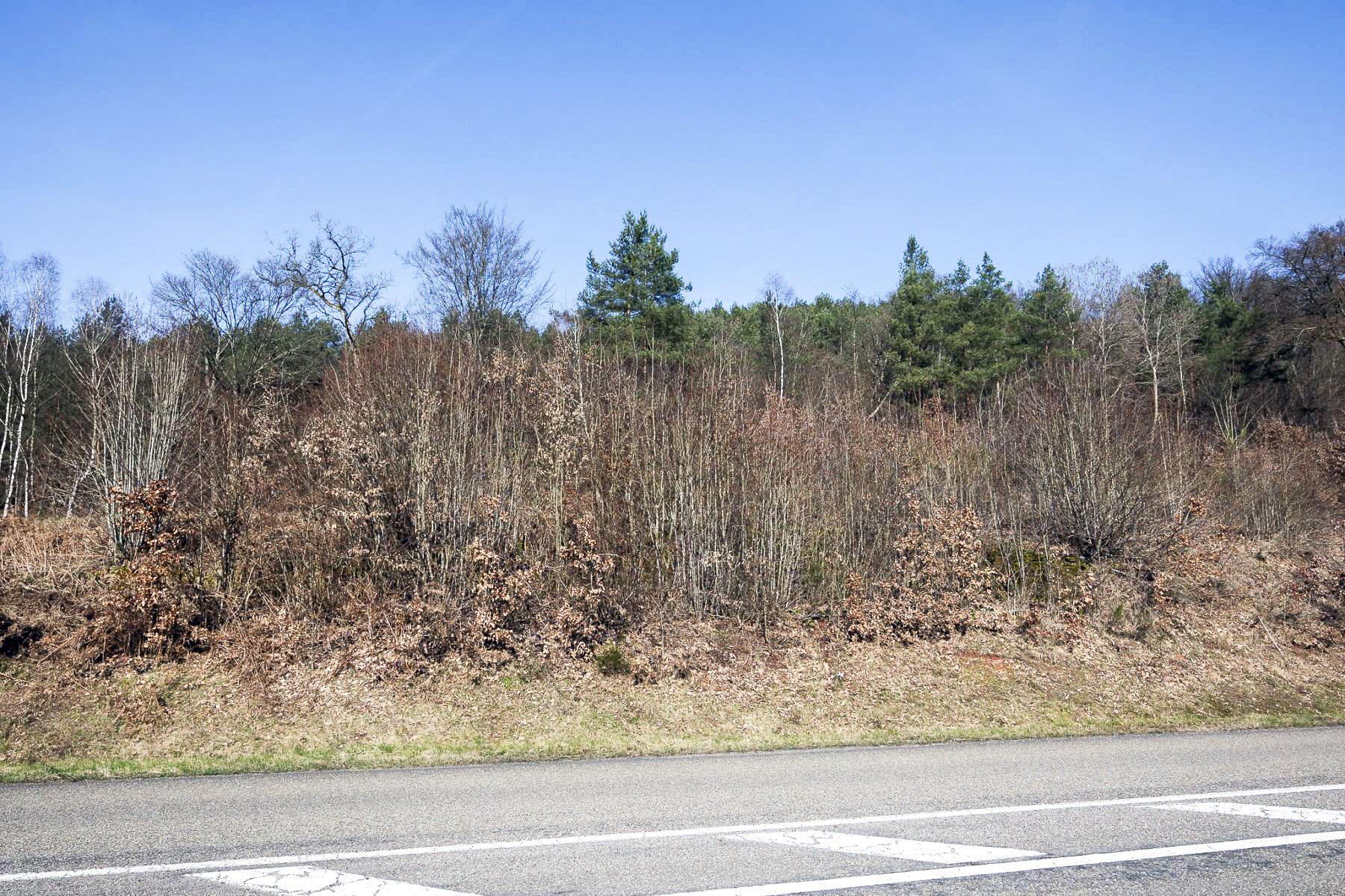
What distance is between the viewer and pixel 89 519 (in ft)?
45.6

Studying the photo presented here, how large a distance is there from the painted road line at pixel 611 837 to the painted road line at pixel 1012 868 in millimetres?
1095

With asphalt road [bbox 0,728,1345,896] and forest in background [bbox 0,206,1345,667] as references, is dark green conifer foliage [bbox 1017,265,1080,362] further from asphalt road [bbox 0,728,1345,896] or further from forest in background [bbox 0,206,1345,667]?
asphalt road [bbox 0,728,1345,896]

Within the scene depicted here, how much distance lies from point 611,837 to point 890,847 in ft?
6.59

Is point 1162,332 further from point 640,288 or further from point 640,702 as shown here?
point 640,702

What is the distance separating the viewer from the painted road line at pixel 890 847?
20.0 ft

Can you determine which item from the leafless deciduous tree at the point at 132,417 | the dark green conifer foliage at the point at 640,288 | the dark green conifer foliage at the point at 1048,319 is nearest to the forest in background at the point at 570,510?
the leafless deciduous tree at the point at 132,417

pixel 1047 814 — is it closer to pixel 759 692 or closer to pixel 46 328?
pixel 759 692

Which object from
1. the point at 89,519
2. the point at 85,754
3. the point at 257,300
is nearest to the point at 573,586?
the point at 85,754

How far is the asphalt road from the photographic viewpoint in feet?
18.5

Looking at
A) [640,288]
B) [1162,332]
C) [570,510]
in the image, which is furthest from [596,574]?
[1162,332]

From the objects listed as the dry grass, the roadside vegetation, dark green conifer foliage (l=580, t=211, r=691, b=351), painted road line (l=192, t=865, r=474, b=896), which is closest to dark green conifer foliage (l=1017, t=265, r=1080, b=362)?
dark green conifer foliage (l=580, t=211, r=691, b=351)

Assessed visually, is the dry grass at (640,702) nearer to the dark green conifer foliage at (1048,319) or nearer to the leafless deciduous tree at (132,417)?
the leafless deciduous tree at (132,417)

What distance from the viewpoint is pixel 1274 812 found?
7.31 metres

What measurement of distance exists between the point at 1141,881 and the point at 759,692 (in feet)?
23.0
